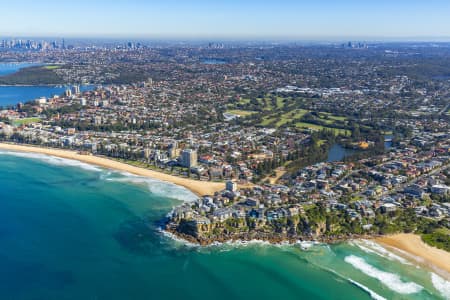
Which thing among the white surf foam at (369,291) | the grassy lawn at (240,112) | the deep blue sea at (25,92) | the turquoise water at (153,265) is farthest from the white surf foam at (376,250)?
the deep blue sea at (25,92)

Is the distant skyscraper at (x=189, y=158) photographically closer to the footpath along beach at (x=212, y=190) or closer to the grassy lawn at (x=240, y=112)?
the footpath along beach at (x=212, y=190)

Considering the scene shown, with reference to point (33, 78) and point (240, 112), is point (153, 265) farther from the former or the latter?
point (33, 78)

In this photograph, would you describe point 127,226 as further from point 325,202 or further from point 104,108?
point 104,108

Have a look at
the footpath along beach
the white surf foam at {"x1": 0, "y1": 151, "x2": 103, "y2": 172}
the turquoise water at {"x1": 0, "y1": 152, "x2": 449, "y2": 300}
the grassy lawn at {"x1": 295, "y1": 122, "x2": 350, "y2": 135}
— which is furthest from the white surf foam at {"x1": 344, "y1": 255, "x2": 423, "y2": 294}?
the grassy lawn at {"x1": 295, "y1": 122, "x2": 350, "y2": 135}

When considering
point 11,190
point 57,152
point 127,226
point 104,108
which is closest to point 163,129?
point 57,152

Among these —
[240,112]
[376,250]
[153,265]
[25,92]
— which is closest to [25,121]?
[240,112]

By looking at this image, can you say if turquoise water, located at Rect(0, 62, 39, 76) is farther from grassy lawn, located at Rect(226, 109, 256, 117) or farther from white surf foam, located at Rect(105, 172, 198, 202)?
white surf foam, located at Rect(105, 172, 198, 202)
